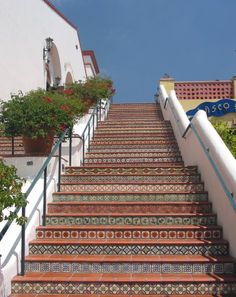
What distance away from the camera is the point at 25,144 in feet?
23.2

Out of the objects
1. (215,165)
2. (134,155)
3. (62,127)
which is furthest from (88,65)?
(215,165)

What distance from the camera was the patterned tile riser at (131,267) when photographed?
480cm

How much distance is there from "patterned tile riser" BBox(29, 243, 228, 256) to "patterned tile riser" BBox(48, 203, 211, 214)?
0.91 meters

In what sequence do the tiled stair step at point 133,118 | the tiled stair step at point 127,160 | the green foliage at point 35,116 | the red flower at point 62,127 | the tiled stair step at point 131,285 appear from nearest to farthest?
the tiled stair step at point 131,285 < the green foliage at point 35,116 < the red flower at point 62,127 < the tiled stair step at point 127,160 < the tiled stair step at point 133,118

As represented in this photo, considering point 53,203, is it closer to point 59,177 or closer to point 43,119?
point 59,177

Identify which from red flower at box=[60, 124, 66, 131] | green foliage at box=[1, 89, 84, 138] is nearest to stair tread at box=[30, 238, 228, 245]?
green foliage at box=[1, 89, 84, 138]

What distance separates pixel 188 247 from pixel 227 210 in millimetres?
615

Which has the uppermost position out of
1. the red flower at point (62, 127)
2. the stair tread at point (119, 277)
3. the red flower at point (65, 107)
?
the red flower at point (65, 107)

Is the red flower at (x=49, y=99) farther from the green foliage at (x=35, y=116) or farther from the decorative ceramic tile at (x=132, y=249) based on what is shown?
the decorative ceramic tile at (x=132, y=249)

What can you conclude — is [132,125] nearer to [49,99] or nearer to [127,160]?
[127,160]

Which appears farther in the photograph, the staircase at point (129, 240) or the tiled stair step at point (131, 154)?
the tiled stair step at point (131, 154)

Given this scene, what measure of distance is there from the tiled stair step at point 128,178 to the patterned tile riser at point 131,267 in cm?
225

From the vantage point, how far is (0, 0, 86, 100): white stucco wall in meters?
10.9

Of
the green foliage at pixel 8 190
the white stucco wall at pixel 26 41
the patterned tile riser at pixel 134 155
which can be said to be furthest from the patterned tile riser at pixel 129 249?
the white stucco wall at pixel 26 41
